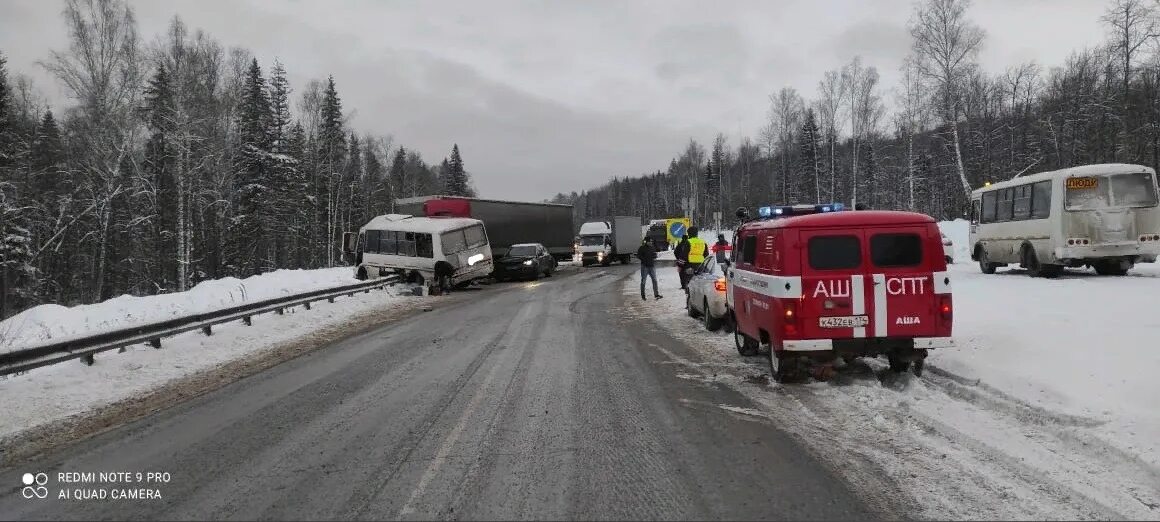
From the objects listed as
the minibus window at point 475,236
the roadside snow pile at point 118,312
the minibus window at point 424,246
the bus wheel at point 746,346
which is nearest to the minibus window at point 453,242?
the minibus window at point 475,236

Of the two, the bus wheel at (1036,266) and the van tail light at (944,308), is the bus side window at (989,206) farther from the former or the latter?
the van tail light at (944,308)

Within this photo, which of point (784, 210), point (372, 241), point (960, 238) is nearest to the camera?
point (784, 210)

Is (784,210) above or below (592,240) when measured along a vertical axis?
below

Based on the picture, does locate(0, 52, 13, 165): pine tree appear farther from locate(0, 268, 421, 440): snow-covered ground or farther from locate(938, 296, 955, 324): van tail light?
locate(938, 296, 955, 324): van tail light

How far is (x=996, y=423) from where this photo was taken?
546 cm

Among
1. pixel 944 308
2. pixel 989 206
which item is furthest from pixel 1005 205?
pixel 944 308

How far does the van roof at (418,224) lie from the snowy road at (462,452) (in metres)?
13.2

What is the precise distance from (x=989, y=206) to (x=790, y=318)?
15.3m

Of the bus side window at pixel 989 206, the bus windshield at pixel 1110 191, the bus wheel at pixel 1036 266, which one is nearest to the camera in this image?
the bus windshield at pixel 1110 191

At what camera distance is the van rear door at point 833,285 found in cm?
681

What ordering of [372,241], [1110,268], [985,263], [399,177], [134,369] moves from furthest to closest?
[399,177] < [372,241] < [985,263] < [1110,268] < [134,369]

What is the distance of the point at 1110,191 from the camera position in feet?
46.8

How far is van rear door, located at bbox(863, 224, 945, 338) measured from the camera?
6.82 m

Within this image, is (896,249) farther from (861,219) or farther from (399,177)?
(399,177)
